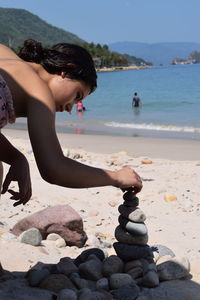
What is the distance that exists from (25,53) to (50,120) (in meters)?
0.59

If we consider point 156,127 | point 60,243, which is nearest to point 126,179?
point 60,243

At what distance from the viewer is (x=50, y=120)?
2.32 m

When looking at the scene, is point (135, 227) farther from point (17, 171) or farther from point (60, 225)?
point (60, 225)

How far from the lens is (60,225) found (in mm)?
4141

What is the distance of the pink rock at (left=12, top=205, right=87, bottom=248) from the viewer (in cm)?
412

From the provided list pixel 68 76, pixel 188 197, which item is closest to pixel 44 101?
pixel 68 76


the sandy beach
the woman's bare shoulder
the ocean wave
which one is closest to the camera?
the woman's bare shoulder

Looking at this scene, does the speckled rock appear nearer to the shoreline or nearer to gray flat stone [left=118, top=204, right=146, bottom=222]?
gray flat stone [left=118, top=204, right=146, bottom=222]

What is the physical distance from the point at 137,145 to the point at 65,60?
28.4 feet

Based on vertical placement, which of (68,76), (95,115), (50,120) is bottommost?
(95,115)

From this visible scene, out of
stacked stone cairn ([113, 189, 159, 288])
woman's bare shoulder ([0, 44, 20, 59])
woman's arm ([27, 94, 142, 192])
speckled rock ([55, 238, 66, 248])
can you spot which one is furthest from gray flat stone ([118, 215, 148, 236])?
woman's bare shoulder ([0, 44, 20, 59])

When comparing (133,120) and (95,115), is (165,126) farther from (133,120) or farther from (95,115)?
(95,115)

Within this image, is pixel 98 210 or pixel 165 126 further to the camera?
pixel 165 126

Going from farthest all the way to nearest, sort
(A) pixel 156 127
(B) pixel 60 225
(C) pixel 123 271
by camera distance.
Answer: (A) pixel 156 127 < (B) pixel 60 225 < (C) pixel 123 271
